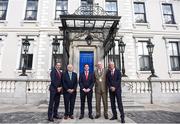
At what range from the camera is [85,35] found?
1459 cm

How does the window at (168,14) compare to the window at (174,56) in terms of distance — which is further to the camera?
the window at (168,14)

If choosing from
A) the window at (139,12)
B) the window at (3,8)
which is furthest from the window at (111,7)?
the window at (3,8)

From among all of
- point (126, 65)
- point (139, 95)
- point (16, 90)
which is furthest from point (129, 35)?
Answer: point (16, 90)

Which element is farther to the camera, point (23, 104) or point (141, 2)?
point (141, 2)

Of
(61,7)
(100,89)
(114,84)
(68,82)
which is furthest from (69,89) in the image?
(61,7)

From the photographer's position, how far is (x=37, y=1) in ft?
55.5

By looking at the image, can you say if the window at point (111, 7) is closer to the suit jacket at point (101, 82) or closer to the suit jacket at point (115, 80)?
the suit jacket at point (101, 82)

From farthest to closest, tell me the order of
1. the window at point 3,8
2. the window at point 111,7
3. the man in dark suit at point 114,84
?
the window at point 111,7, the window at point 3,8, the man in dark suit at point 114,84

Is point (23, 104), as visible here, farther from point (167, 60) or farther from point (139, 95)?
point (167, 60)

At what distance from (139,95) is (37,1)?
12.9 m

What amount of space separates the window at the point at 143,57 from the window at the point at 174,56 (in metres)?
2.29

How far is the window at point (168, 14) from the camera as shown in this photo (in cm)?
1725

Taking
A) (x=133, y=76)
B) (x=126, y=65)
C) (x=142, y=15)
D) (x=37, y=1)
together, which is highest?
(x=37, y=1)

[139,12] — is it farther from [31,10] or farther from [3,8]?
[3,8]
